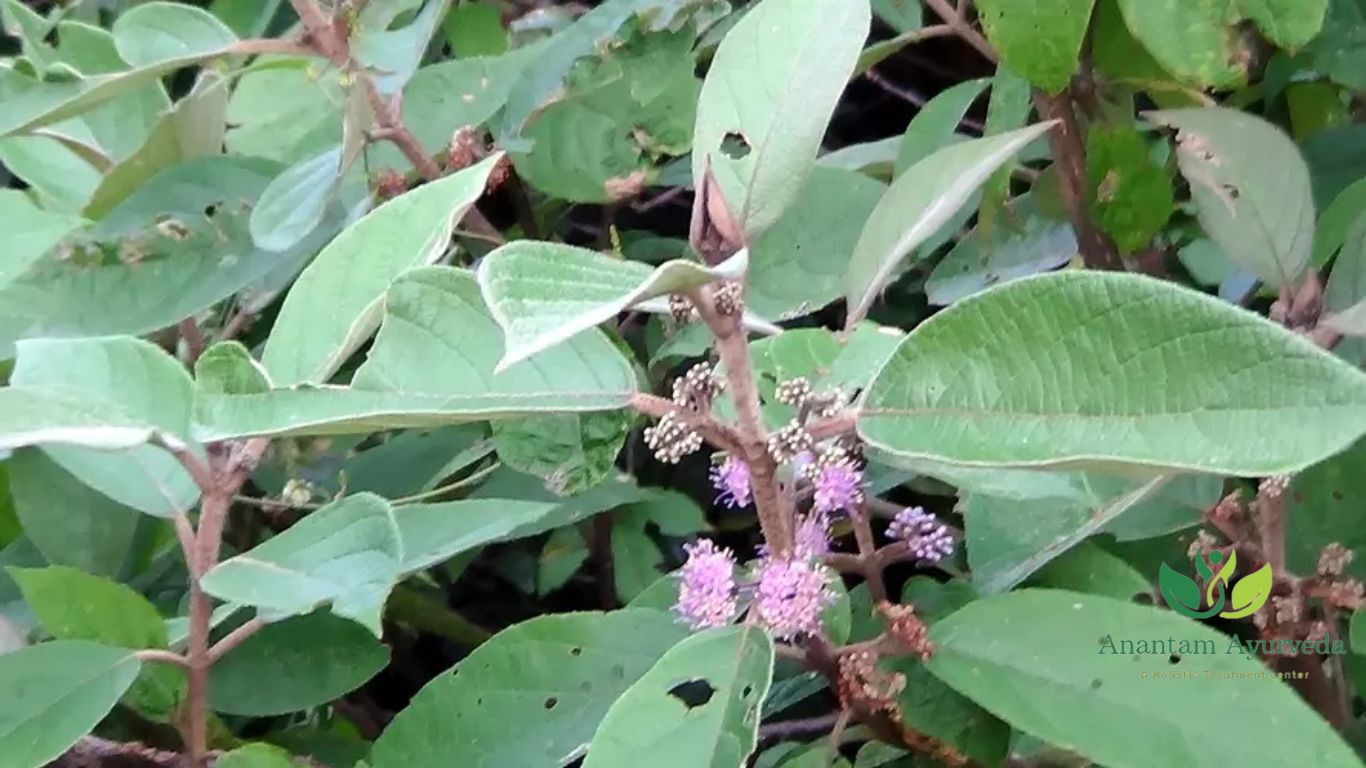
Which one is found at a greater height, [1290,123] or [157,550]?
[1290,123]

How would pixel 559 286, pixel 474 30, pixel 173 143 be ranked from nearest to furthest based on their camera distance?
pixel 559 286
pixel 173 143
pixel 474 30

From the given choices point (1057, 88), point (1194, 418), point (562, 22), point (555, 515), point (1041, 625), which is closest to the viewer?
point (1194, 418)

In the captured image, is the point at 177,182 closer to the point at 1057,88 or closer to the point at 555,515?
the point at 555,515

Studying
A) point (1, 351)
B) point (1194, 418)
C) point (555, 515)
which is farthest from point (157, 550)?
point (1194, 418)

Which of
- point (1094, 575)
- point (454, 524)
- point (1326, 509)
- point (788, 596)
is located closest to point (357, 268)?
point (454, 524)

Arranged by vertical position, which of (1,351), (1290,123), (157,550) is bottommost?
(157,550)

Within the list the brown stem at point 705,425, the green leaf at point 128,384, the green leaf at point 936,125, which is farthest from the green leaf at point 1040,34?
the green leaf at point 128,384

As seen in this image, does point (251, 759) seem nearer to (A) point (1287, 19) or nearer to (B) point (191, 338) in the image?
(B) point (191, 338)
